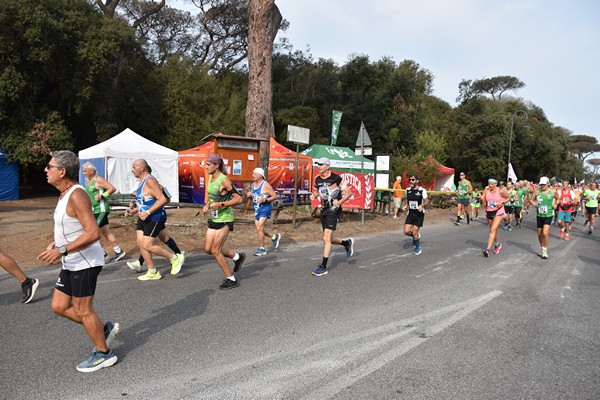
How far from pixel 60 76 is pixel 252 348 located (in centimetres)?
2326

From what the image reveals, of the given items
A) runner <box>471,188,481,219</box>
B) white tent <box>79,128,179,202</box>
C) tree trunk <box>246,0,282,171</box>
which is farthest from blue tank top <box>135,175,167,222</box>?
runner <box>471,188,481,219</box>

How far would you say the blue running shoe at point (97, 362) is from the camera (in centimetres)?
336

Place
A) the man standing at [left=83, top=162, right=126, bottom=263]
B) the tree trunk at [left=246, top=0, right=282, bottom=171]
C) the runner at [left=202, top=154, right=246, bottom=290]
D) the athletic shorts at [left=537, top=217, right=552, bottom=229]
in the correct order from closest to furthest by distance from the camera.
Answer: the runner at [left=202, top=154, right=246, bottom=290] < the man standing at [left=83, top=162, right=126, bottom=263] < the athletic shorts at [left=537, top=217, right=552, bottom=229] < the tree trunk at [left=246, top=0, right=282, bottom=171]

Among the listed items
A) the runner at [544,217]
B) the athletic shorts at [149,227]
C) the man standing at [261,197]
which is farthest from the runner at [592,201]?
the athletic shorts at [149,227]

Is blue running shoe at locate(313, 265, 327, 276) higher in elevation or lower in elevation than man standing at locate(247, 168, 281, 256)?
lower

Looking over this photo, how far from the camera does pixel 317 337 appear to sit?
14.0 ft

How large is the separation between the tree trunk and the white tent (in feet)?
16.3

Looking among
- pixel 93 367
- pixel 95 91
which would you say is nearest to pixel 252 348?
pixel 93 367

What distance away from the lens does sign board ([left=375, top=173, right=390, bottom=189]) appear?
17203 millimetres

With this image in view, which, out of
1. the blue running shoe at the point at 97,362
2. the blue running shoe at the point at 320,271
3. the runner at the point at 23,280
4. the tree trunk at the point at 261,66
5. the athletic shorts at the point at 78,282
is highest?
the tree trunk at the point at 261,66

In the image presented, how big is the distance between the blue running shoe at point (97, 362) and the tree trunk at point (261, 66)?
36.6 ft

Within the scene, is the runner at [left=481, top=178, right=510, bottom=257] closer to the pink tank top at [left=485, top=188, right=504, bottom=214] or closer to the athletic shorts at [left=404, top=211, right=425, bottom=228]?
the pink tank top at [left=485, top=188, right=504, bottom=214]

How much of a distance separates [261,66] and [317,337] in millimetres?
12258

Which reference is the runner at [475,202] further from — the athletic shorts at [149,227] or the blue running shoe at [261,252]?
the athletic shorts at [149,227]
